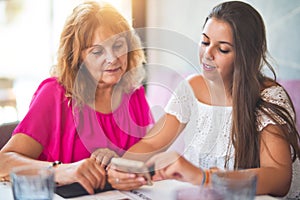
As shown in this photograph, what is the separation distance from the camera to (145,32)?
228 centimetres

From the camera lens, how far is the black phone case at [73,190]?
4.05ft

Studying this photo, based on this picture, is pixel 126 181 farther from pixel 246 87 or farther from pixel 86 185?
pixel 246 87

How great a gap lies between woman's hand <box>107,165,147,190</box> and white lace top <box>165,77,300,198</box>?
0.36 metres

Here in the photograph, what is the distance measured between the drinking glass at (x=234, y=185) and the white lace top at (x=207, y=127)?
0.55 meters

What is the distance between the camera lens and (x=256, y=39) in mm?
1596

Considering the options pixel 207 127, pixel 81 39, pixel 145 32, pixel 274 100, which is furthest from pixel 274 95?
pixel 145 32

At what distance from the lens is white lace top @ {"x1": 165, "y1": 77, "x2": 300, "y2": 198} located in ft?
5.28

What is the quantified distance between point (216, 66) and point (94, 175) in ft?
1.88

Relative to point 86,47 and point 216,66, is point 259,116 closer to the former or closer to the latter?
point 216,66

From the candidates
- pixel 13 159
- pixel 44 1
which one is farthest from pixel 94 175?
pixel 44 1

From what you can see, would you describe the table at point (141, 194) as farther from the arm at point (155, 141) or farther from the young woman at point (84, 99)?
the young woman at point (84, 99)

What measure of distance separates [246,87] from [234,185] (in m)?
0.65

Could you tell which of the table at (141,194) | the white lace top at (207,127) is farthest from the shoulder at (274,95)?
the table at (141,194)

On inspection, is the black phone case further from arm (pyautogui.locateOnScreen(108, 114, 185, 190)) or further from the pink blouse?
the pink blouse
